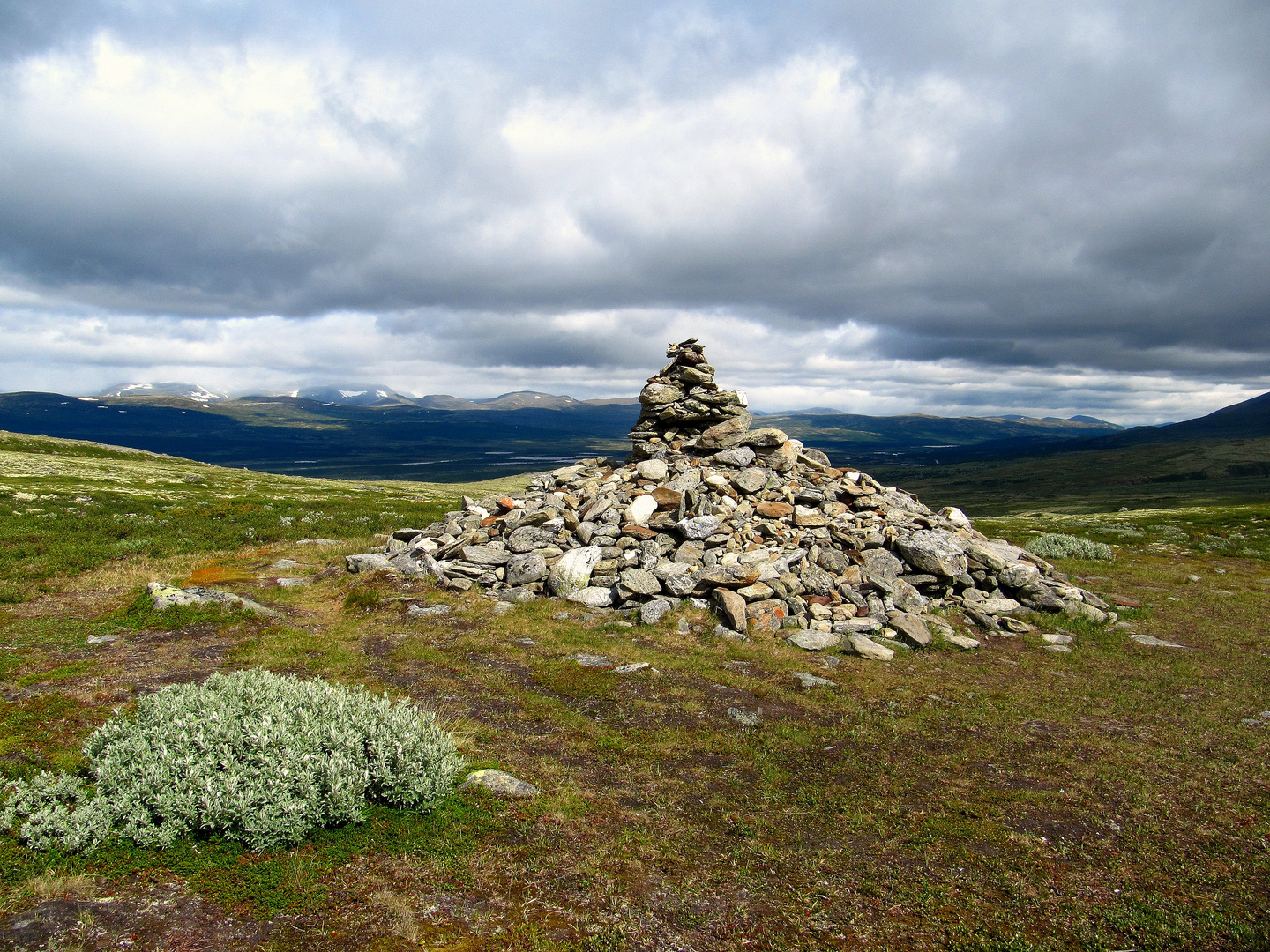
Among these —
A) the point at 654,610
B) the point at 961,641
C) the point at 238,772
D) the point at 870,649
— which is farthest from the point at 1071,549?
the point at 238,772

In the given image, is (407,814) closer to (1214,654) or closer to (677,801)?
(677,801)

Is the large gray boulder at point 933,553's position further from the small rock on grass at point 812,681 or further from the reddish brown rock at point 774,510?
the small rock on grass at point 812,681

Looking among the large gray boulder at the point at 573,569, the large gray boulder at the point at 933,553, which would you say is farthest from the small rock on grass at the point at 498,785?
the large gray boulder at the point at 933,553

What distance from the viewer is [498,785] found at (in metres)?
9.85

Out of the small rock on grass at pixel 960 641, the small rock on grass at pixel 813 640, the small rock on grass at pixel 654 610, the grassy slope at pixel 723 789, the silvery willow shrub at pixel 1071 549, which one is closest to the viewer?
the grassy slope at pixel 723 789

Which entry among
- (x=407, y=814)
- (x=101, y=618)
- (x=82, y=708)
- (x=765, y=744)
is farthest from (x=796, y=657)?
(x=101, y=618)

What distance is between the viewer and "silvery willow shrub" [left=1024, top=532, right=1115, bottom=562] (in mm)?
36309

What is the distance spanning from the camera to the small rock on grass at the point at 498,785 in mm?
9727

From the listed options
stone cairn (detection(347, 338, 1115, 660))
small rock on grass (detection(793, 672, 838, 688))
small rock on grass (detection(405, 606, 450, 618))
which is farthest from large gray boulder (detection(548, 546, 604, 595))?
small rock on grass (detection(793, 672, 838, 688))

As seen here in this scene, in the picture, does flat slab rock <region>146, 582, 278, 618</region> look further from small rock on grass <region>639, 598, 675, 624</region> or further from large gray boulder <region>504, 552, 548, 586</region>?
small rock on grass <region>639, 598, 675, 624</region>

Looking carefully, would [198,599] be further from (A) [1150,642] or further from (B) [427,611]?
(A) [1150,642]

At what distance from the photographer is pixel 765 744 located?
12.5 meters

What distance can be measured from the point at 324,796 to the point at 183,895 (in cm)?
170

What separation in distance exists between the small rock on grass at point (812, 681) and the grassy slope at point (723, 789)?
380 mm
